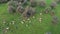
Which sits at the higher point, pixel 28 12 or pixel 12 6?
pixel 12 6

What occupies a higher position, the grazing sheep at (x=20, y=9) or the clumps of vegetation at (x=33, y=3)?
the clumps of vegetation at (x=33, y=3)

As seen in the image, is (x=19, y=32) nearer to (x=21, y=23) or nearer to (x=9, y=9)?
(x=21, y=23)

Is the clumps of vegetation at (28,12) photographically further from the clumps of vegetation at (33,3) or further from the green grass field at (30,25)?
the clumps of vegetation at (33,3)

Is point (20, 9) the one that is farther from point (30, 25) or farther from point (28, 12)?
point (30, 25)

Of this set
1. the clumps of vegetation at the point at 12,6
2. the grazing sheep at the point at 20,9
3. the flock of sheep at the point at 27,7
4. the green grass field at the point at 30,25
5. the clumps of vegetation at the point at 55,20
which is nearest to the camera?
the green grass field at the point at 30,25

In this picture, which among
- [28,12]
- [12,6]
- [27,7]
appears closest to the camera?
[28,12]

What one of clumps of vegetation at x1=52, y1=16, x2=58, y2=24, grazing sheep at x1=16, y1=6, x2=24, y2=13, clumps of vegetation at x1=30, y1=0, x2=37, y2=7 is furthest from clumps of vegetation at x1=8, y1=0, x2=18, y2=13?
clumps of vegetation at x1=52, y1=16, x2=58, y2=24

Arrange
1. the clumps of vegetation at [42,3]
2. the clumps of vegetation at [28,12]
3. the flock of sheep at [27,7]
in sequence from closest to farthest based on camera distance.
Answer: the clumps of vegetation at [28,12] → the flock of sheep at [27,7] → the clumps of vegetation at [42,3]

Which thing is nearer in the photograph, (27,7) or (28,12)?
(28,12)

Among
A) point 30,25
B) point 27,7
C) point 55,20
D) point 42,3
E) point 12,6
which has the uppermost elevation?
point 42,3

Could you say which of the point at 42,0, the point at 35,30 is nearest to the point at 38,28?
the point at 35,30

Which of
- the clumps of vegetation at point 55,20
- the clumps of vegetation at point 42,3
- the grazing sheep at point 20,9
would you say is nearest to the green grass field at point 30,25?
the clumps of vegetation at point 55,20

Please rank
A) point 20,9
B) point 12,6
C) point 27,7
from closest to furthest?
point 20,9
point 27,7
point 12,6

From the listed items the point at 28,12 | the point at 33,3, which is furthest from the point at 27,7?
the point at 33,3
